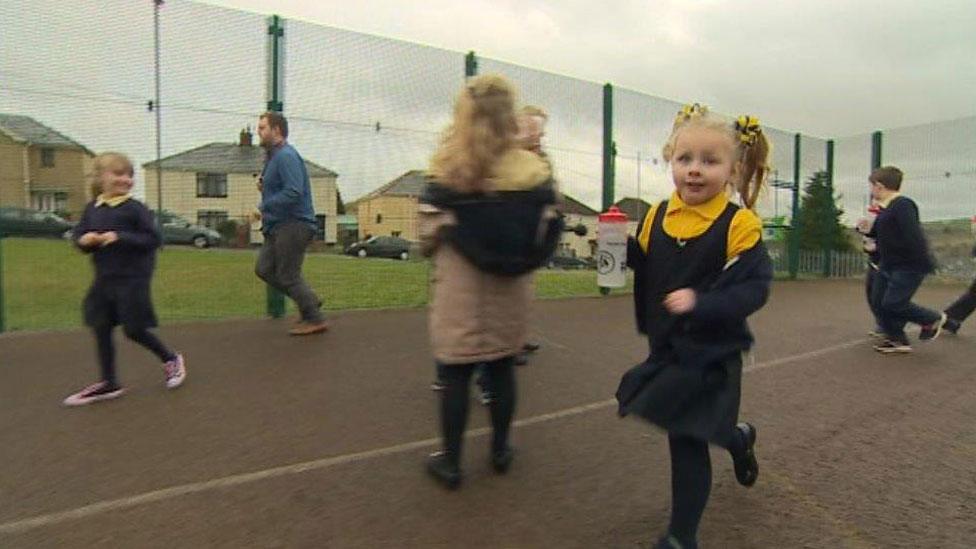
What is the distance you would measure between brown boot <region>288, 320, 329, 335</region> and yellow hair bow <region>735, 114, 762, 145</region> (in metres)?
4.53

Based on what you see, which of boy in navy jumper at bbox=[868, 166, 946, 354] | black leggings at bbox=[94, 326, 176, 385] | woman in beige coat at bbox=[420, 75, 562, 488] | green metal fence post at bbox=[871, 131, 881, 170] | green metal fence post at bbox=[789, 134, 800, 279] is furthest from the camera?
green metal fence post at bbox=[871, 131, 881, 170]

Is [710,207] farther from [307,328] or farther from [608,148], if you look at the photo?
[608,148]

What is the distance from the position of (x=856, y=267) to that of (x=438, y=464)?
558 inches

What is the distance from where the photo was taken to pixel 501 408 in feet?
10.8

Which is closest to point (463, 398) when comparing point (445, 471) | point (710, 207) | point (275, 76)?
point (445, 471)

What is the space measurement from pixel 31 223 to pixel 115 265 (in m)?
3.02

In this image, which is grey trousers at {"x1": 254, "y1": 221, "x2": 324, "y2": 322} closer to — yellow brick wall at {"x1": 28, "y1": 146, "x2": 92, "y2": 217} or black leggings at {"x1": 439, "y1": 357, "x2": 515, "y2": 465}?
yellow brick wall at {"x1": 28, "y1": 146, "x2": 92, "y2": 217}

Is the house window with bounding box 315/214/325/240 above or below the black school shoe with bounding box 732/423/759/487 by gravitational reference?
above

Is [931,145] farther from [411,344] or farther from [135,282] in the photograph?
[135,282]

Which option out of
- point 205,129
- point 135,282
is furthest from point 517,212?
point 205,129

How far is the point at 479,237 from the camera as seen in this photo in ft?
9.78

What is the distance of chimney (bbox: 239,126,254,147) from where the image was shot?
749 cm

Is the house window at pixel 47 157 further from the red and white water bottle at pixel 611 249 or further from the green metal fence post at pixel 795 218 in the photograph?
the green metal fence post at pixel 795 218

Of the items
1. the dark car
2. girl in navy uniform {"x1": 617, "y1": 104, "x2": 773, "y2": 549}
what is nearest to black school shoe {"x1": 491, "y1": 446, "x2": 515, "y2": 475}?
girl in navy uniform {"x1": 617, "y1": 104, "x2": 773, "y2": 549}
